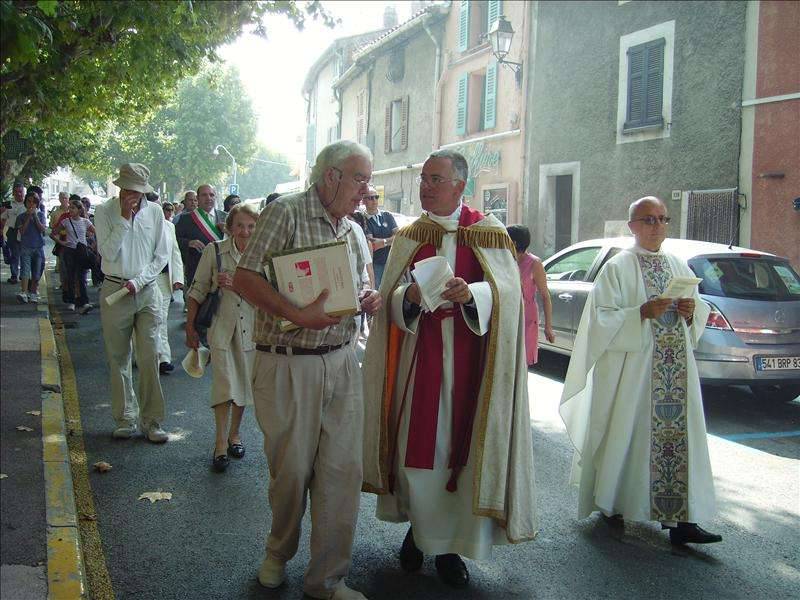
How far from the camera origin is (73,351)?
393 inches

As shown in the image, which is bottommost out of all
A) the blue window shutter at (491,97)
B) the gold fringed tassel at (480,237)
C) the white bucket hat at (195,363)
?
the white bucket hat at (195,363)

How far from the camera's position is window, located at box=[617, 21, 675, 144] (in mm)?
15578

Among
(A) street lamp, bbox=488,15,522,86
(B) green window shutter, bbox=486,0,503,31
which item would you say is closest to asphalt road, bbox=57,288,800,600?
(A) street lamp, bbox=488,15,522,86

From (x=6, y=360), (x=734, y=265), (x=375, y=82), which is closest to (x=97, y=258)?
(x=6, y=360)

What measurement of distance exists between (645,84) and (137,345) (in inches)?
510

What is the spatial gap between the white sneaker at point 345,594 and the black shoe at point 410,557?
0.47 m

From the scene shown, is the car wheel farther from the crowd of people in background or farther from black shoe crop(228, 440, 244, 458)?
black shoe crop(228, 440, 244, 458)

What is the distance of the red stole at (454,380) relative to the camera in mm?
3881

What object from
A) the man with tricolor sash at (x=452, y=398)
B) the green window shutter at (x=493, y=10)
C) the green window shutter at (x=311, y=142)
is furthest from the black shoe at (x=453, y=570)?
the green window shutter at (x=311, y=142)

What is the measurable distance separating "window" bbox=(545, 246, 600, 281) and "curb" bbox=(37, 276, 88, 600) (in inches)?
212

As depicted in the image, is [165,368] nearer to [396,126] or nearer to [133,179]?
[133,179]

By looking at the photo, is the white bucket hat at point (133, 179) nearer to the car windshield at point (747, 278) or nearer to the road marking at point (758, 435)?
the car windshield at point (747, 278)

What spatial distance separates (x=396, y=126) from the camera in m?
28.6

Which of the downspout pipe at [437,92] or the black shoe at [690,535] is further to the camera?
the downspout pipe at [437,92]
